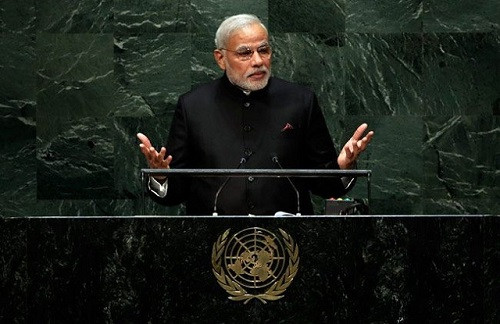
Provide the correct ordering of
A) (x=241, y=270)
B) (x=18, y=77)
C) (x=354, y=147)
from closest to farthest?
(x=241, y=270) → (x=354, y=147) → (x=18, y=77)

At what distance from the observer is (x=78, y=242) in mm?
3680

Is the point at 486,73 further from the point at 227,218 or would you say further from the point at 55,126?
the point at 227,218

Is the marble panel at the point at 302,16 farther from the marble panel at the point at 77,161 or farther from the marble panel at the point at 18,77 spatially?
the marble panel at the point at 18,77

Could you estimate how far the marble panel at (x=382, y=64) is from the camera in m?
6.54

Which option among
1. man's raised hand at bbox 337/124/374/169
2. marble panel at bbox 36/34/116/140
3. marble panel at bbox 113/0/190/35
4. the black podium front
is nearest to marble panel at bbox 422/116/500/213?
marble panel at bbox 113/0/190/35

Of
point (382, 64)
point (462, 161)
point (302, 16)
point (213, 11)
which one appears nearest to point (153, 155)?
point (213, 11)

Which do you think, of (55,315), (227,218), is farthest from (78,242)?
(227,218)

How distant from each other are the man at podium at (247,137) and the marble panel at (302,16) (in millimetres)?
1235

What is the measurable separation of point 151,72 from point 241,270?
9.90ft

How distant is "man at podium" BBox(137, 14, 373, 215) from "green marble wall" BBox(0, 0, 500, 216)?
121 cm

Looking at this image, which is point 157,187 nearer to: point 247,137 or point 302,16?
point 247,137

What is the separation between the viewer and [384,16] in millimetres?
6547

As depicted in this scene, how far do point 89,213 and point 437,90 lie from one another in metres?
2.23

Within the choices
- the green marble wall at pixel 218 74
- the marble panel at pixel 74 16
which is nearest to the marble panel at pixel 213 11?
the green marble wall at pixel 218 74
